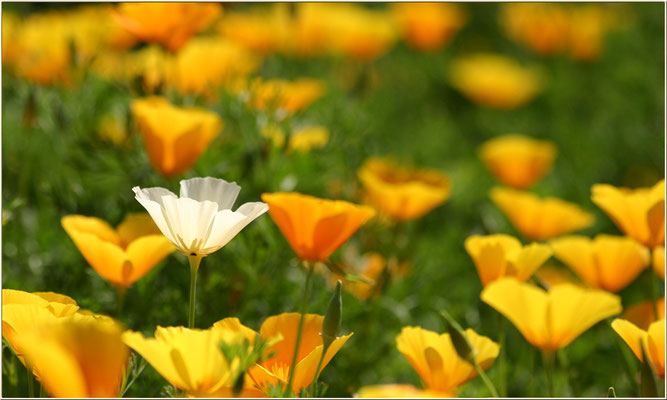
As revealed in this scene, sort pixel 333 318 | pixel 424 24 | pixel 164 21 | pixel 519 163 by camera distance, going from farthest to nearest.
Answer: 1. pixel 424 24
2. pixel 519 163
3. pixel 164 21
4. pixel 333 318

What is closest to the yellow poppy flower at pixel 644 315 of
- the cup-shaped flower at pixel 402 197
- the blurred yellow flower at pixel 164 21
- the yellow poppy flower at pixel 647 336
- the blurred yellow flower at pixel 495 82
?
the yellow poppy flower at pixel 647 336

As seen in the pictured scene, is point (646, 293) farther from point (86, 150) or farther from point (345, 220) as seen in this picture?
point (86, 150)

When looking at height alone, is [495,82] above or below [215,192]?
below

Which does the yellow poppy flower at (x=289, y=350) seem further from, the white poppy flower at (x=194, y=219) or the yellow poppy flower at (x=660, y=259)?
the yellow poppy flower at (x=660, y=259)

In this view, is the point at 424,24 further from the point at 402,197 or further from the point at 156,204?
the point at 156,204

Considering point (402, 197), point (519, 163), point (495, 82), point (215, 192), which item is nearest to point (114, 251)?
point (215, 192)

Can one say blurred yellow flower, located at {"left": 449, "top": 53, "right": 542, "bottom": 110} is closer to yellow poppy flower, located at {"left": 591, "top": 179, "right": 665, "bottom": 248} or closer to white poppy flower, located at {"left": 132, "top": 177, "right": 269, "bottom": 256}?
yellow poppy flower, located at {"left": 591, "top": 179, "right": 665, "bottom": 248}

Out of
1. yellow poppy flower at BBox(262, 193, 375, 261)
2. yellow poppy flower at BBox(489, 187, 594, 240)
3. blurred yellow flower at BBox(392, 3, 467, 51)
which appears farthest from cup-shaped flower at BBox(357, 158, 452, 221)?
blurred yellow flower at BBox(392, 3, 467, 51)

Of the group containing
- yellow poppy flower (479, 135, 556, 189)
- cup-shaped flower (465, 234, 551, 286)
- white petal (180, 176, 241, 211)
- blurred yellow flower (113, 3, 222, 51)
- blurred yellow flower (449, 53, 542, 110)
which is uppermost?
blurred yellow flower (113, 3, 222, 51)

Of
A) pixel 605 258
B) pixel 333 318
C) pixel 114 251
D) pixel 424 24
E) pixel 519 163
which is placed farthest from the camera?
pixel 424 24
